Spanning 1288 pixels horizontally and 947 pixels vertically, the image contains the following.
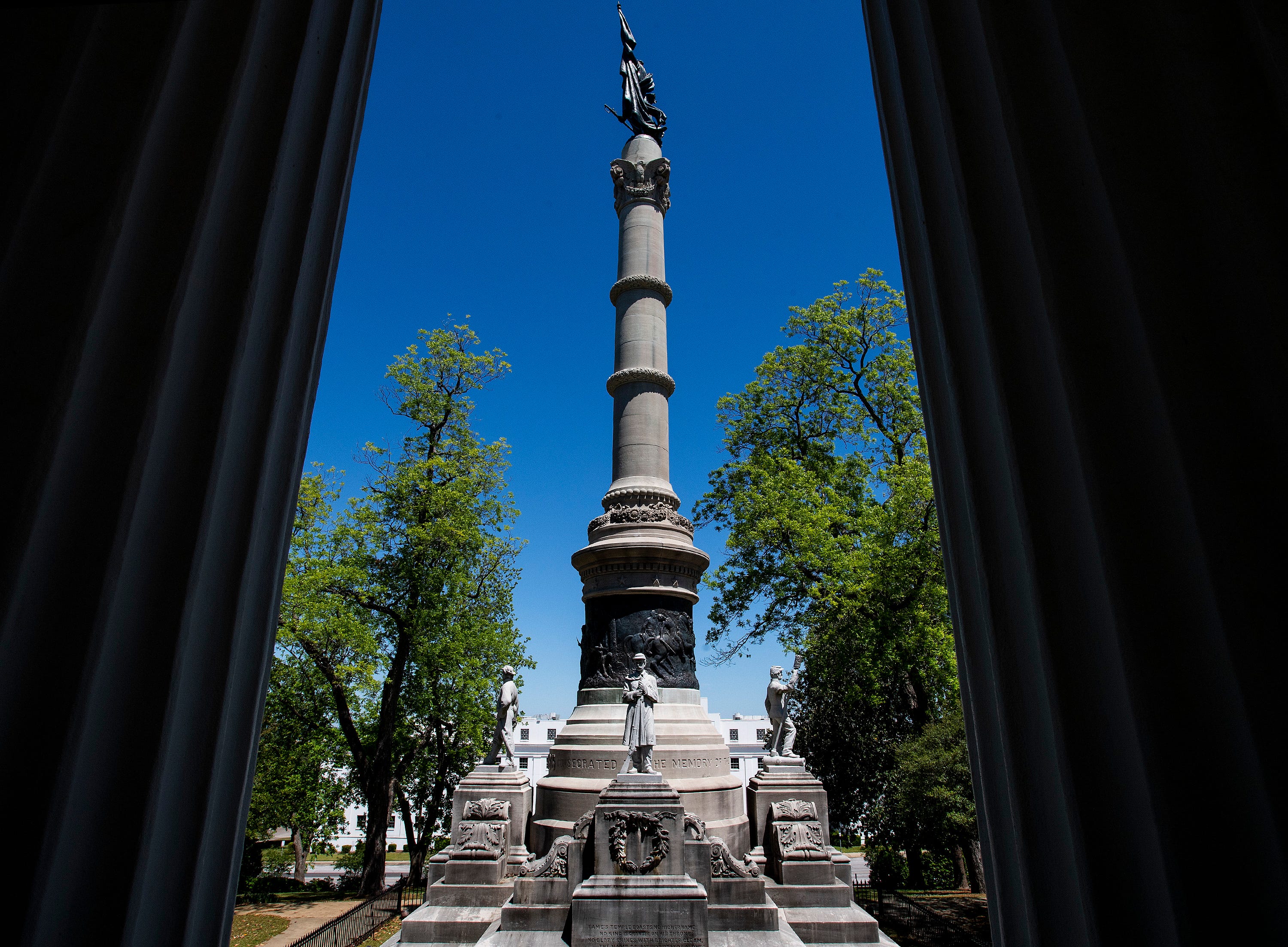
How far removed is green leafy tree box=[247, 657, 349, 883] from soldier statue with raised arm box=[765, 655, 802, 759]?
493 inches

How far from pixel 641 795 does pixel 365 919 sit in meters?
7.40

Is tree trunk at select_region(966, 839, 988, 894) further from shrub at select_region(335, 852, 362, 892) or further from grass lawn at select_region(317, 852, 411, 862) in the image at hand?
grass lawn at select_region(317, 852, 411, 862)

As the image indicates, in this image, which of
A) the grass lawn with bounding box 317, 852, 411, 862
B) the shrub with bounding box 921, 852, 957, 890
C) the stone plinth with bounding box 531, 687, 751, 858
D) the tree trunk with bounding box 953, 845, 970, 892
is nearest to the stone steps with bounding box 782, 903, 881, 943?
the stone plinth with bounding box 531, 687, 751, 858

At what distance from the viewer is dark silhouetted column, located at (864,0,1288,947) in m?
1.14

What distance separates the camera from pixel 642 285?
15594mm

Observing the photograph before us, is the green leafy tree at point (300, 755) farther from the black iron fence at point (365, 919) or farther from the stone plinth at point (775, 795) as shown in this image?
the stone plinth at point (775, 795)

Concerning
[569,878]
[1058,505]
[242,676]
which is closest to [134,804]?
[242,676]

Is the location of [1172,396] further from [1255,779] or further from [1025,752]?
[1025,752]

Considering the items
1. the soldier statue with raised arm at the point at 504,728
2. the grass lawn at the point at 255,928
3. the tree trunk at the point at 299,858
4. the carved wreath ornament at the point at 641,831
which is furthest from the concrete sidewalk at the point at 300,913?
the tree trunk at the point at 299,858

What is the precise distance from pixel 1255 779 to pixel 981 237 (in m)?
1.17

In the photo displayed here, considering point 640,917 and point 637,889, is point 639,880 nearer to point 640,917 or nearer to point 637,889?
point 637,889

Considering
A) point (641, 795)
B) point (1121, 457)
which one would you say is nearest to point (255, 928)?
point (641, 795)

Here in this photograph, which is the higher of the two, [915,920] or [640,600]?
[640,600]

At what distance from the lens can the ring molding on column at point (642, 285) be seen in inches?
613
